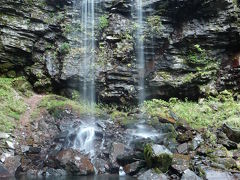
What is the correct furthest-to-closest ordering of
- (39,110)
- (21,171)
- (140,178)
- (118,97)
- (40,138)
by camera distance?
(118,97) < (39,110) < (40,138) < (21,171) < (140,178)

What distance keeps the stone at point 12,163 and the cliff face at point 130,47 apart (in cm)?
734

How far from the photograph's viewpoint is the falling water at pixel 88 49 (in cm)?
1786

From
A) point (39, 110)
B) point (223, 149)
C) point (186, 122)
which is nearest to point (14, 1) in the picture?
point (39, 110)

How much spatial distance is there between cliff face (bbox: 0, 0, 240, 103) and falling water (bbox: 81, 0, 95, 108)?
1.16 feet

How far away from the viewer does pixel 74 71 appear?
1789 cm

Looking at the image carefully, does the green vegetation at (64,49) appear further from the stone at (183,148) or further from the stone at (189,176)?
the stone at (189,176)

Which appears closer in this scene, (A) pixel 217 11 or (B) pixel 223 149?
(B) pixel 223 149

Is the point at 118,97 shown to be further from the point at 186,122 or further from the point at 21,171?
the point at 21,171

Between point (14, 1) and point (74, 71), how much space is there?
570 centimetres

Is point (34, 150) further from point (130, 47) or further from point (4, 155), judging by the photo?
point (130, 47)

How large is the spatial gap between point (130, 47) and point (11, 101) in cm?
792

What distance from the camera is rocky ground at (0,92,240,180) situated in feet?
33.8

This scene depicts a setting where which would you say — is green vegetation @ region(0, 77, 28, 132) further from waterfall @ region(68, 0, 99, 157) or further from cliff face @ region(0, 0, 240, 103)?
waterfall @ region(68, 0, 99, 157)

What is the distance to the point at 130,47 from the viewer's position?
18203 millimetres
